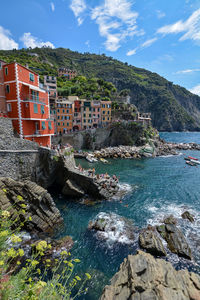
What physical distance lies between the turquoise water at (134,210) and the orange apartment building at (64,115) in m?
20.4

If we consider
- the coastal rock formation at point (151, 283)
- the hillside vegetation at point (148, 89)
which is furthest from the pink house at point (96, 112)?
the hillside vegetation at point (148, 89)

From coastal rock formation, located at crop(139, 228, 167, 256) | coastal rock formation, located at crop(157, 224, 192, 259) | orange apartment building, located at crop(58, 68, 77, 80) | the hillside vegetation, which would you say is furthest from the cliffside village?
the hillside vegetation

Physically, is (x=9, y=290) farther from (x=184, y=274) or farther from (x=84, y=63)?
(x=84, y=63)

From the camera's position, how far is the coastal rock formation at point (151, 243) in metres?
12.2

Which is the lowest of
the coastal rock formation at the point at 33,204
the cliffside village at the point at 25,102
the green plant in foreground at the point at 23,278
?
the coastal rock formation at the point at 33,204

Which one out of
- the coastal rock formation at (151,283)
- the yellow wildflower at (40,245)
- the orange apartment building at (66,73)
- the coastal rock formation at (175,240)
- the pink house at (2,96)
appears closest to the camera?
the yellow wildflower at (40,245)

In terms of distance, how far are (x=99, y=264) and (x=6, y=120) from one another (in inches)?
714

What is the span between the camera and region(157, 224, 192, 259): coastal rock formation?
1217cm

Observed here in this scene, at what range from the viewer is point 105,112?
181 feet

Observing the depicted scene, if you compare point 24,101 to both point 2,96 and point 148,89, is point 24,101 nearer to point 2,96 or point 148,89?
point 2,96

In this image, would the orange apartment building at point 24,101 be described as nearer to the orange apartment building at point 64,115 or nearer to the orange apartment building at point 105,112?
the orange apartment building at point 64,115

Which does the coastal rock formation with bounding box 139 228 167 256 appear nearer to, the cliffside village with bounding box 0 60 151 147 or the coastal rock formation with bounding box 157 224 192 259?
the coastal rock formation with bounding box 157 224 192 259

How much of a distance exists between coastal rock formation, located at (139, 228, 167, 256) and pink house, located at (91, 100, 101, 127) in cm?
4424

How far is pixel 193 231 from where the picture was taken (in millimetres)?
14797
